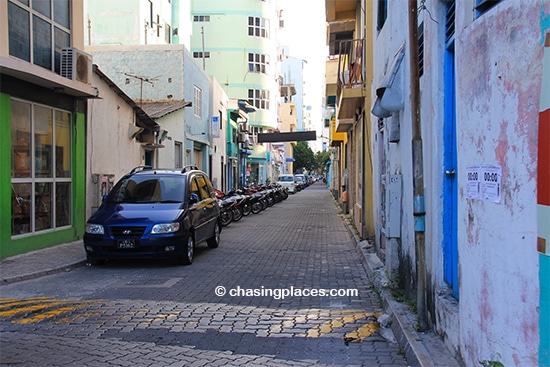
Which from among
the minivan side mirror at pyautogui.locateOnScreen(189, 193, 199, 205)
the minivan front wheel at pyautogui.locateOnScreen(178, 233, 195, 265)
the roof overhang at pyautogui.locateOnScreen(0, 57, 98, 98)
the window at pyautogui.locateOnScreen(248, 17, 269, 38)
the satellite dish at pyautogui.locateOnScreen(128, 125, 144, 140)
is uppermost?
the window at pyautogui.locateOnScreen(248, 17, 269, 38)

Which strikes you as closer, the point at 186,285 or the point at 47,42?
the point at 186,285

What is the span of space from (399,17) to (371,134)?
442 centimetres

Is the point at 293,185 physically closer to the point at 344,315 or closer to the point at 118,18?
the point at 118,18

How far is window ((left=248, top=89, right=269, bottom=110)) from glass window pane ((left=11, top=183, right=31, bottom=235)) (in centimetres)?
3707

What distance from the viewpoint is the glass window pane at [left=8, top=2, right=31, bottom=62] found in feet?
30.8

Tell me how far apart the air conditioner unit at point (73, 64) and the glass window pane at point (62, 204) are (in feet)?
8.20

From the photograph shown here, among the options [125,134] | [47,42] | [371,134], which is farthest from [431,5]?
[125,134]

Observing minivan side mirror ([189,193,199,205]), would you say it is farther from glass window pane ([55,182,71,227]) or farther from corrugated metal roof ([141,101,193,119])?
corrugated metal roof ([141,101,193,119])

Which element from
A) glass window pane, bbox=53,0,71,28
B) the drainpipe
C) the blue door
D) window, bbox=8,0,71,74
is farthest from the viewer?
glass window pane, bbox=53,0,71,28

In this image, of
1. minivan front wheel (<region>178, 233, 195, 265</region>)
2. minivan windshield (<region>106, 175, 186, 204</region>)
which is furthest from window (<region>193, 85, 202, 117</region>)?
minivan front wheel (<region>178, 233, 195, 265</region>)

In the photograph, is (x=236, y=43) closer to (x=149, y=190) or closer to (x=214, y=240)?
(x=214, y=240)

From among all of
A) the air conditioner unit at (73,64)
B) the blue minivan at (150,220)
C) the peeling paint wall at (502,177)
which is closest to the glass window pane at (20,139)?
the air conditioner unit at (73,64)

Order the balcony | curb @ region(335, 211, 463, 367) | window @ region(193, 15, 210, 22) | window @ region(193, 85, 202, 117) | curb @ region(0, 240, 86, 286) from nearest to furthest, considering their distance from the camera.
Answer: curb @ region(335, 211, 463, 367) < curb @ region(0, 240, 86, 286) < the balcony < window @ region(193, 85, 202, 117) < window @ region(193, 15, 210, 22)

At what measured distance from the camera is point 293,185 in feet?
147
